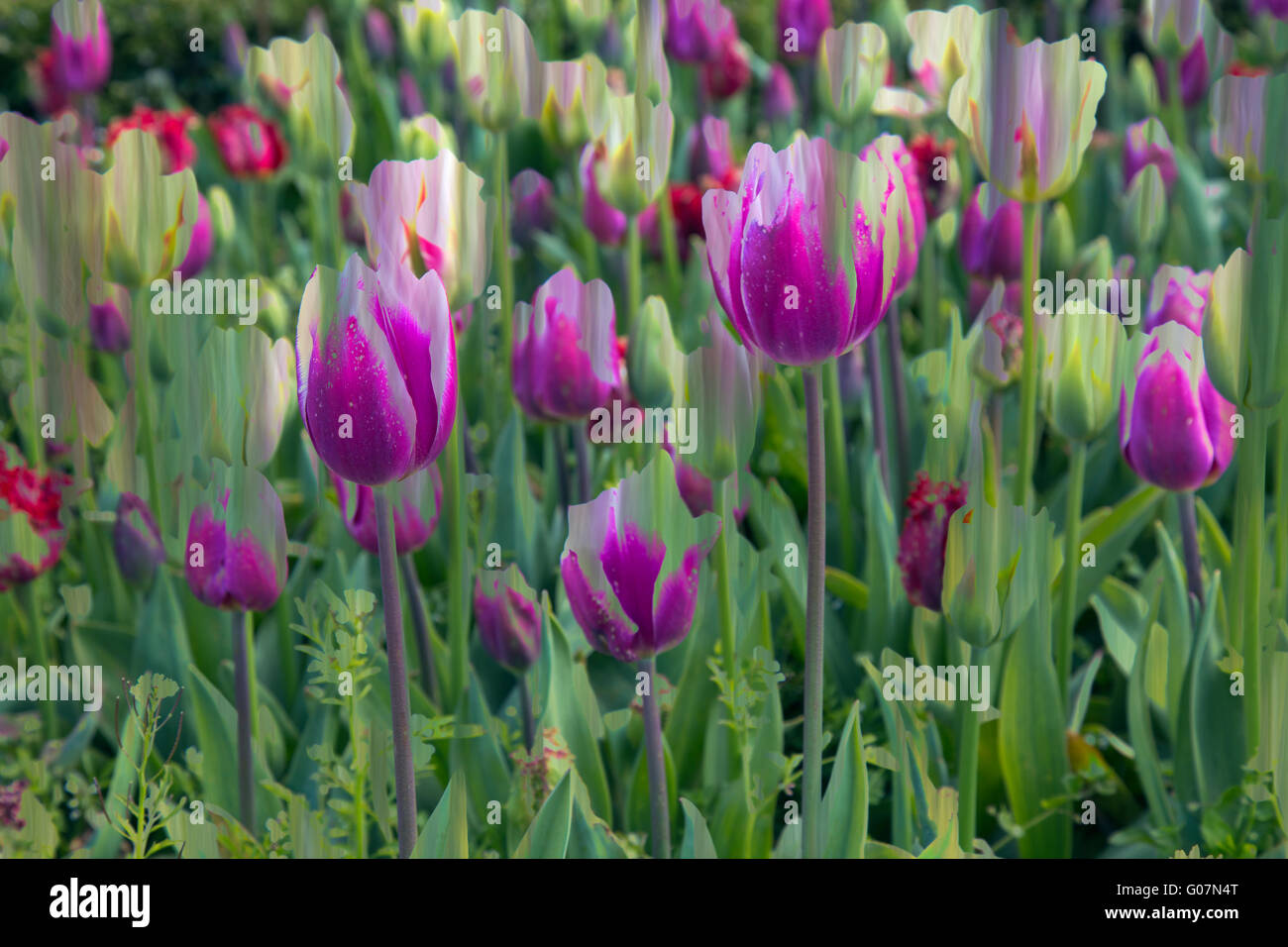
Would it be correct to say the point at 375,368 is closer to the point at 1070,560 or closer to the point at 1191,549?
the point at 1070,560

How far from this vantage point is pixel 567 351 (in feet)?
4.36

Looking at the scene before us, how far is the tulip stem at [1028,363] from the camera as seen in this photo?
118cm

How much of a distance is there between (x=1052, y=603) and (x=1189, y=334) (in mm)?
392

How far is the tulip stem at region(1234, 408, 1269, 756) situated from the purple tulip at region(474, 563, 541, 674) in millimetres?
664

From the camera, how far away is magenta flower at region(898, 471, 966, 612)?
1.14m

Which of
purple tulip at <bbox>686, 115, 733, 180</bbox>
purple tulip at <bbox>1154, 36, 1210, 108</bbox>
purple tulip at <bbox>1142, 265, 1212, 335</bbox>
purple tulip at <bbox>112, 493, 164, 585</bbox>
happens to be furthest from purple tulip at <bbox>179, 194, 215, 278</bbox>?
purple tulip at <bbox>1154, 36, 1210, 108</bbox>

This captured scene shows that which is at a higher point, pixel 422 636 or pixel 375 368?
pixel 375 368

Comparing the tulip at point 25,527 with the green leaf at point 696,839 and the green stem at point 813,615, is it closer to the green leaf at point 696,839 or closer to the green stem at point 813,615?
the green leaf at point 696,839

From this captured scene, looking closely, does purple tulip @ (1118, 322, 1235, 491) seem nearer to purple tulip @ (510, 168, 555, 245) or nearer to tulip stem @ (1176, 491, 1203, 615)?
tulip stem @ (1176, 491, 1203, 615)

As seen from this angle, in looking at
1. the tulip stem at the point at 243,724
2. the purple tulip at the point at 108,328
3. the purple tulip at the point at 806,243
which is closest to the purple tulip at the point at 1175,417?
the purple tulip at the point at 806,243

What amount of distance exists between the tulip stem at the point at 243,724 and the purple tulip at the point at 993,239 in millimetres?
1088

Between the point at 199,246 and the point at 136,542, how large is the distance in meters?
0.44

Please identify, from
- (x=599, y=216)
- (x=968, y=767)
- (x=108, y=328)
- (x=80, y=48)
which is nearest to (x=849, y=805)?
(x=968, y=767)
